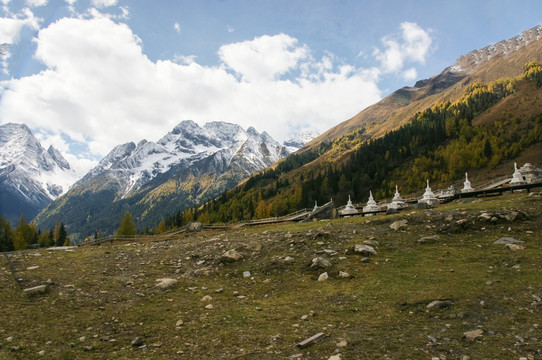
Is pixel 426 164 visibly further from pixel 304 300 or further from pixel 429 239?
pixel 304 300

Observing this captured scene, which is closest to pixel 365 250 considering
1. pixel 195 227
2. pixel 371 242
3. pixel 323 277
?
pixel 371 242

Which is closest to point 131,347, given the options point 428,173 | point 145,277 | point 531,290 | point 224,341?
point 224,341

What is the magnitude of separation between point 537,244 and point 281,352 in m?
13.5

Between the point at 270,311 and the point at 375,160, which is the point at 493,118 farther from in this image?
the point at 270,311

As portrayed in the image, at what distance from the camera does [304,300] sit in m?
11.9

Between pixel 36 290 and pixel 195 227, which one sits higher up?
pixel 195 227

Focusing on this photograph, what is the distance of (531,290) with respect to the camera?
1018cm

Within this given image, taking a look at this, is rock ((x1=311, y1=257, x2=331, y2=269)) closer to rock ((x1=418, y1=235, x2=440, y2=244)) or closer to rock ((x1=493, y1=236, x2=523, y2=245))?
rock ((x1=418, y1=235, x2=440, y2=244))

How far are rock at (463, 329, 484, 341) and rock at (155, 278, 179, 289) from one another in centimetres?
1140

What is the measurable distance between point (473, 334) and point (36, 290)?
15.8 m

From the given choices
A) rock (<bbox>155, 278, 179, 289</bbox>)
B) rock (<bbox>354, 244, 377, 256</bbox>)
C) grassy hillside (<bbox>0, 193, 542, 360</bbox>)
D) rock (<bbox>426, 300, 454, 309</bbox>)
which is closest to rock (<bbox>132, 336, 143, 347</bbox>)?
grassy hillside (<bbox>0, 193, 542, 360</bbox>)

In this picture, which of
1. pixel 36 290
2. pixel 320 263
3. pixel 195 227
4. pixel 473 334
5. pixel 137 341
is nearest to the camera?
pixel 473 334

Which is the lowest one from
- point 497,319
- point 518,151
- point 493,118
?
point 497,319

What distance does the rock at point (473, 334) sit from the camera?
8.09 metres
